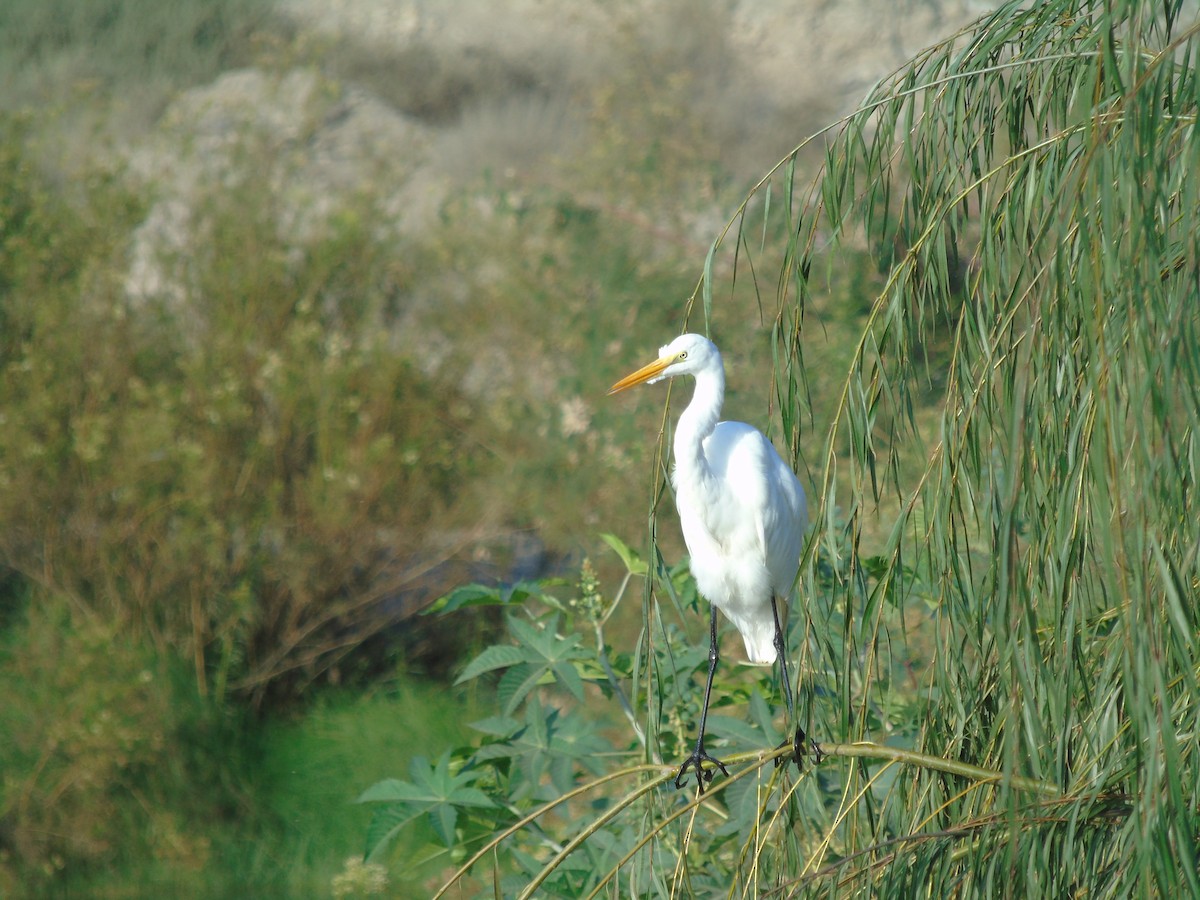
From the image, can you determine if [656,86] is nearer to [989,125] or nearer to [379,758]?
[379,758]

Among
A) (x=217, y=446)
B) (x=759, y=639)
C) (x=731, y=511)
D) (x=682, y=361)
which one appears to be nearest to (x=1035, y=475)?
(x=682, y=361)

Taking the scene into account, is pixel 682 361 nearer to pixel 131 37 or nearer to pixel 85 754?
pixel 85 754

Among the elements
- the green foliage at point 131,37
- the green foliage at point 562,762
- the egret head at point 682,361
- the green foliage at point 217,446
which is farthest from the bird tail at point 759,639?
the green foliage at point 131,37

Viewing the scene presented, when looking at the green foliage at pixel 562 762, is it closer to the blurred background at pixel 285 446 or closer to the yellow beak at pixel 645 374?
the yellow beak at pixel 645 374

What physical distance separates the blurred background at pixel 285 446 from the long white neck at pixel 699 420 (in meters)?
2.74

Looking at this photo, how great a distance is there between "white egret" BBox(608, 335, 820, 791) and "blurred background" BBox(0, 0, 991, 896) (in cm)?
257

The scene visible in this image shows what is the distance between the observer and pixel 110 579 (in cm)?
539

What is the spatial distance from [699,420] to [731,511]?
0.21 metres

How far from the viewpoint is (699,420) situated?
1.89 m

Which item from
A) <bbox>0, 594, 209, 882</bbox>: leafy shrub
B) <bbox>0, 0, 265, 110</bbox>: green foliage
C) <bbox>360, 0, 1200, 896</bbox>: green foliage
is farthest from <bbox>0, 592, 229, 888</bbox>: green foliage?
<bbox>0, 0, 265, 110</bbox>: green foliage

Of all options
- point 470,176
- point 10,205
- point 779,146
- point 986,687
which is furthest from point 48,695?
point 779,146

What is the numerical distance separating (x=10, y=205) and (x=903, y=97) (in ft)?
A: 17.1

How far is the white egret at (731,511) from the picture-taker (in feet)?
6.24

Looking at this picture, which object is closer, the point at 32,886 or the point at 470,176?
the point at 32,886
